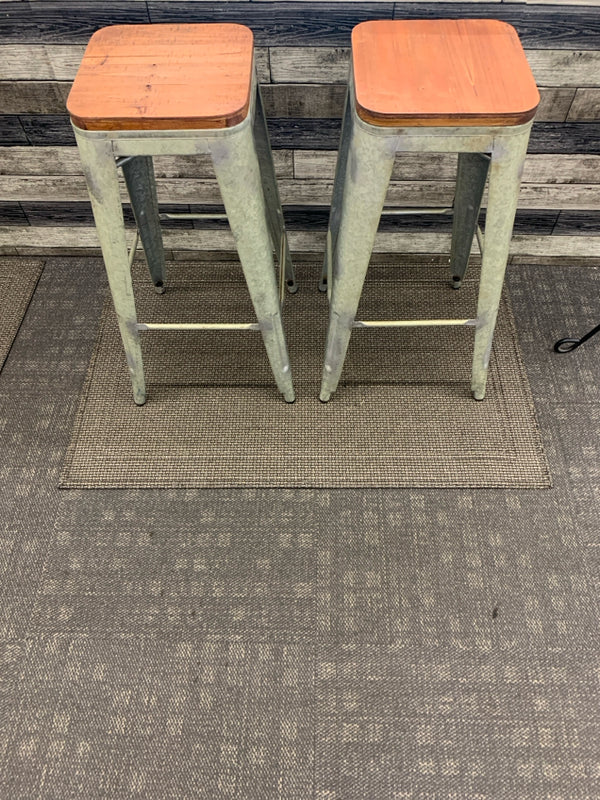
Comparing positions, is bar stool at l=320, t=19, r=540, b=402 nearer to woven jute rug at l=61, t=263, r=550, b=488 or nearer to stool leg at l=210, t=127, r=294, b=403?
stool leg at l=210, t=127, r=294, b=403

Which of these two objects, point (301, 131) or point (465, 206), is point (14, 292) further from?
point (465, 206)

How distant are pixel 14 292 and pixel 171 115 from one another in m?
1.16

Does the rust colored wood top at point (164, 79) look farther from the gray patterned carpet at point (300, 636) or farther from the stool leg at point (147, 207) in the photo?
the gray patterned carpet at point (300, 636)

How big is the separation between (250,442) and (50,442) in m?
0.55

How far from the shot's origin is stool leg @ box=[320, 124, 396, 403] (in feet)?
3.62

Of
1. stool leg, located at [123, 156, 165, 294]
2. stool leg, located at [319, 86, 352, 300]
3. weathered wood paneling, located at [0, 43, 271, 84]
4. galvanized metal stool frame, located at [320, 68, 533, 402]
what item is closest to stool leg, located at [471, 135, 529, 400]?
galvanized metal stool frame, located at [320, 68, 533, 402]

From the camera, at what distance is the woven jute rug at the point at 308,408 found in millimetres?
1573

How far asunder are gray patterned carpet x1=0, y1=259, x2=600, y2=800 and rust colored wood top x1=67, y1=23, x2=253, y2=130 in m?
0.88

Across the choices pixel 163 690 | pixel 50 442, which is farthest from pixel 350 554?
pixel 50 442

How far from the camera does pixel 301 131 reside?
163 centimetres

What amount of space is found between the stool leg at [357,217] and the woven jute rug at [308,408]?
0.26 m

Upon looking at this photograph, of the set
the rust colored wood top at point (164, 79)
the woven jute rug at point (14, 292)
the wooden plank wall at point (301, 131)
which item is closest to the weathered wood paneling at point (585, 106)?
the wooden plank wall at point (301, 131)

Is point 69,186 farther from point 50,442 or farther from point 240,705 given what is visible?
point 240,705

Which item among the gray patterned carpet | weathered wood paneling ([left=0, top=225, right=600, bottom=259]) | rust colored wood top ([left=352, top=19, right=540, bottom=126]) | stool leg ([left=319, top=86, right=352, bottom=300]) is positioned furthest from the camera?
weathered wood paneling ([left=0, top=225, right=600, bottom=259])
